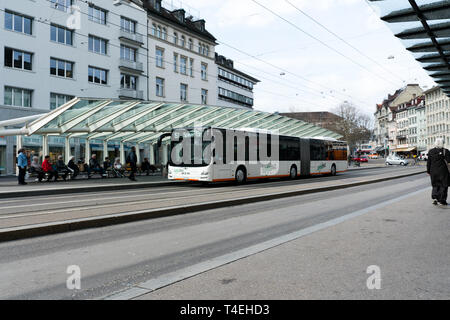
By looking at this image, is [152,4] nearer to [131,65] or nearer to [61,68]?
[131,65]

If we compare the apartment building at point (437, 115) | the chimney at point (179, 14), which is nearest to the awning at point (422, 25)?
the chimney at point (179, 14)

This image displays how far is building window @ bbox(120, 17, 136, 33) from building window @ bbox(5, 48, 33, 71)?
10.7 metres

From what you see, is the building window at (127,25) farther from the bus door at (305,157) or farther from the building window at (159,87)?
the bus door at (305,157)

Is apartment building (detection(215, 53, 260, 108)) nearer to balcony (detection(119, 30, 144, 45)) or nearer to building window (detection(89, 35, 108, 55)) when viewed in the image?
balcony (detection(119, 30, 144, 45))

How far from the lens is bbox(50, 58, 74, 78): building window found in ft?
101

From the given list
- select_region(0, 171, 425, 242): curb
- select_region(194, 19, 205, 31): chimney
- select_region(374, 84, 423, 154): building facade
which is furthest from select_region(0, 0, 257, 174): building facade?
select_region(374, 84, 423, 154): building facade

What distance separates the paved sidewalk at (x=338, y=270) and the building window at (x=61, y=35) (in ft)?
102

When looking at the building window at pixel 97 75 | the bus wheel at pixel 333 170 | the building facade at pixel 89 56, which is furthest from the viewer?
the building window at pixel 97 75

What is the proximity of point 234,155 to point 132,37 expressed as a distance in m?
24.5

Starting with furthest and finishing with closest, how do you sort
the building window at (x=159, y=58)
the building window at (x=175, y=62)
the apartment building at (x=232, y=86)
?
1. the apartment building at (x=232, y=86)
2. the building window at (x=175, y=62)
3. the building window at (x=159, y=58)

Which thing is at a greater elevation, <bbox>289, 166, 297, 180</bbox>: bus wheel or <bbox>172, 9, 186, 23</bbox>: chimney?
<bbox>172, 9, 186, 23</bbox>: chimney

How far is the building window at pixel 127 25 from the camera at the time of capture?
37.4 m
